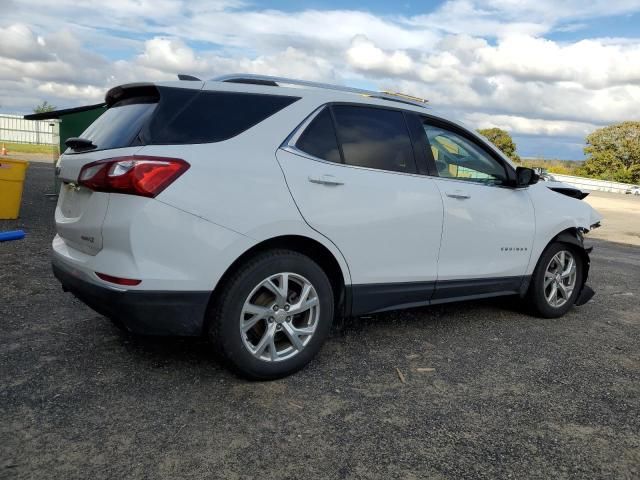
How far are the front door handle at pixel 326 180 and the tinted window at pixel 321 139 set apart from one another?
138mm

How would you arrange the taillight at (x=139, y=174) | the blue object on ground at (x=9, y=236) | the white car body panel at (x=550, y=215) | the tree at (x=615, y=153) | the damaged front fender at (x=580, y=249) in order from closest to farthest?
1. the taillight at (x=139, y=174)
2. the white car body panel at (x=550, y=215)
3. the damaged front fender at (x=580, y=249)
4. the blue object on ground at (x=9, y=236)
5. the tree at (x=615, y=153)

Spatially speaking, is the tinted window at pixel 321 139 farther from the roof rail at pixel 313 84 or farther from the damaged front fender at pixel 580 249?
the damaged front fender at pixel 580 249

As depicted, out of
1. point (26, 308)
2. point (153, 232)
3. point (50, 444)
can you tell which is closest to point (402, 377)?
point (153, 232)

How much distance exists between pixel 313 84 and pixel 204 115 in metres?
1.02

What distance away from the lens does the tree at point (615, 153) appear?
145 feet

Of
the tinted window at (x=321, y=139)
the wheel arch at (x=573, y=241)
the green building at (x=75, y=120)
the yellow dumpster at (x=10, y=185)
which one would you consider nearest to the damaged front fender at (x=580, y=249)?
the wheel arch at (x=573, y=241)

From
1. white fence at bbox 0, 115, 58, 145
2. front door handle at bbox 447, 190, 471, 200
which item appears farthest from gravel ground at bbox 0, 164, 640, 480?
white fence at bbox 0, 115, 58, 145

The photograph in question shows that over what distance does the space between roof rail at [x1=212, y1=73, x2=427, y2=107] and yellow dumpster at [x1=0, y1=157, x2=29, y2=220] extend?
20.6ft

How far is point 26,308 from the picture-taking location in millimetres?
4523

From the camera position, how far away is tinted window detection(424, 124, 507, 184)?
4.20 meters

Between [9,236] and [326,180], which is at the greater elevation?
[326,180]

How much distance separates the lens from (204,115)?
319 centimetres

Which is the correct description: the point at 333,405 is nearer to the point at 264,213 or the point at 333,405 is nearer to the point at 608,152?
the point at 264,213

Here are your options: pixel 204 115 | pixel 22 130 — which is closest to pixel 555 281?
pixel 204 115
